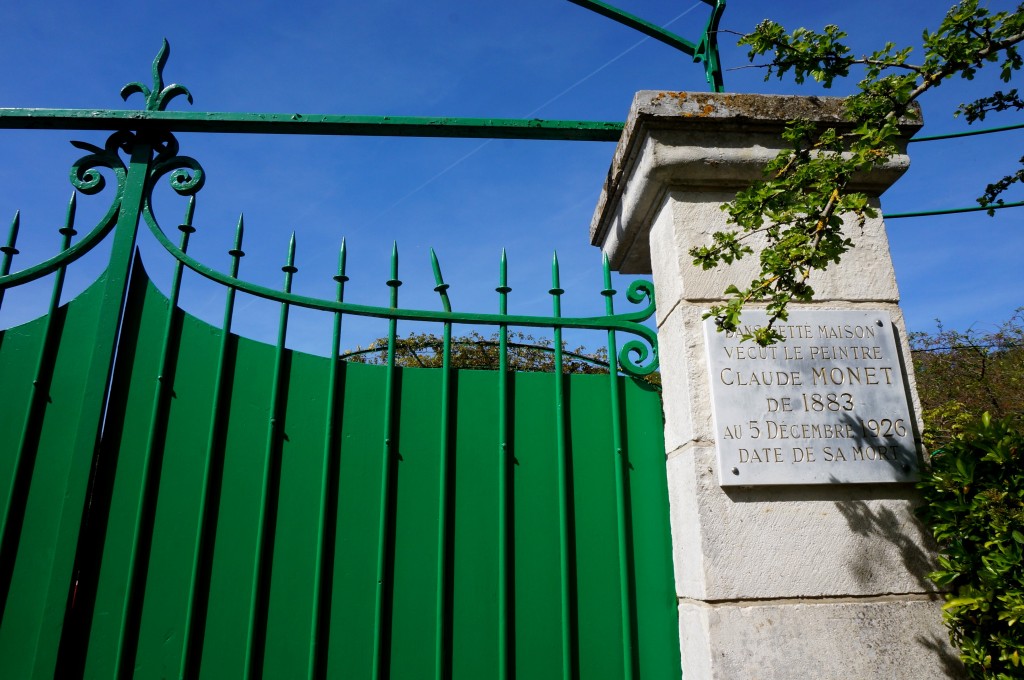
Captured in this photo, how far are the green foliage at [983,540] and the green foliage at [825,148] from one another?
721 mm

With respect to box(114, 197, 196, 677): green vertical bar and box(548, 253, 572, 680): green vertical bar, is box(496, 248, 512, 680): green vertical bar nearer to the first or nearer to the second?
box(548, 253, 572, 680): green vertical bar

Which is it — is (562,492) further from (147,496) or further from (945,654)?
(147,496)

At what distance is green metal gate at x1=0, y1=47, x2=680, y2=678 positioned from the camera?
6.63ft

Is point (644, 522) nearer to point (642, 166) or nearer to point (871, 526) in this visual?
point (871, 526)

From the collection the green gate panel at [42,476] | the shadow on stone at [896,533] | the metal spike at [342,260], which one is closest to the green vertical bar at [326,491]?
the metal spike at [342,260]

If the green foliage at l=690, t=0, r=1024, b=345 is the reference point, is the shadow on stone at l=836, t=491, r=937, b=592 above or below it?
below

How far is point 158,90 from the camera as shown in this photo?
2584 millimetres

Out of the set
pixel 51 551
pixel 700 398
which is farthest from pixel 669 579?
pixel 51 551

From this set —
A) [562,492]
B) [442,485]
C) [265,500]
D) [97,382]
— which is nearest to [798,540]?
[562,492]

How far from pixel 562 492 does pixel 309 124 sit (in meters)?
1.77

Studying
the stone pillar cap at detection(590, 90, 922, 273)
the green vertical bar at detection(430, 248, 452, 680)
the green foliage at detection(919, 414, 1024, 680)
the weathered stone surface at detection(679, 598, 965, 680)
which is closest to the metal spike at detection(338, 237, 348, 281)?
the green vertical bar at detection(430, 248, 452, 680)

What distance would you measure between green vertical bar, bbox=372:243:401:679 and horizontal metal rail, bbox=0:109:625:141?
569 mm

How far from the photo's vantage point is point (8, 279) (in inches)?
90.8

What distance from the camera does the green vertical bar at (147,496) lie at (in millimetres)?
1985
